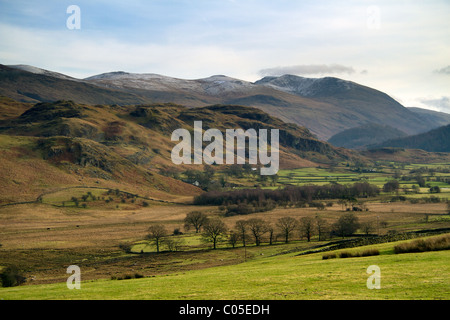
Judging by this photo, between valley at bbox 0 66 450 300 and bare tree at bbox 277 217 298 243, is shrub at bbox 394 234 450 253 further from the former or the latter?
bare tree at bbox 277 217 298 243

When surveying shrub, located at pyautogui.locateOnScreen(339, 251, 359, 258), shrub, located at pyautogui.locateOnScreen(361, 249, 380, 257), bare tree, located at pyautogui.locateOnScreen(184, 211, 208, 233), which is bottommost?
bare tree, located at pyautogui.locateOnScreen(184, 211, 208, 233)

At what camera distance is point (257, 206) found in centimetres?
15200

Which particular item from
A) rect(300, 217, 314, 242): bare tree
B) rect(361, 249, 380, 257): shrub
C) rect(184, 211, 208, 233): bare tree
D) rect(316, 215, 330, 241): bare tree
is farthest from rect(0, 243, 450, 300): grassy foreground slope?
rect(184, 211, 208, 233): bare tree

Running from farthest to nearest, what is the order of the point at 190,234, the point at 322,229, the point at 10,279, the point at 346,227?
1. the point at 190,234
2. the point at 322,229
3. the point at 346,227
4. the point at 10,279

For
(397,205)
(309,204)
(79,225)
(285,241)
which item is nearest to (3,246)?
(79,225)

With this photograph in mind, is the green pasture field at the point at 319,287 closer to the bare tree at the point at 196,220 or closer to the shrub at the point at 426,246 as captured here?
the shrub at the point at 426,246

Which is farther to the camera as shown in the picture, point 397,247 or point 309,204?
point 309,204

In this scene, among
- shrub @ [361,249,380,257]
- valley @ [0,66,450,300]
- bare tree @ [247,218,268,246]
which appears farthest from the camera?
bare tree @ [247,218,268,246]

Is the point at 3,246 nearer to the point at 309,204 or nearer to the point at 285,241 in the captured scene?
the point at 285,241

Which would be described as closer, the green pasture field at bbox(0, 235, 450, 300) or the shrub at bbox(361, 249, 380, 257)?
the green pasture field at bbox(0, 235, 450, 300)

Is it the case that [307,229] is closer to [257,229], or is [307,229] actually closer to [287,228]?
[287,228]

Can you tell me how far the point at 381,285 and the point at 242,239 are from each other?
71467 mm

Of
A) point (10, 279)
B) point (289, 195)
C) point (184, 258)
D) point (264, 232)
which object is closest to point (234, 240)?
point (264, 232)

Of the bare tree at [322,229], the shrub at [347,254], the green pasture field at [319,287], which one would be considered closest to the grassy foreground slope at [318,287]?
the green pasture field at [319,287]
